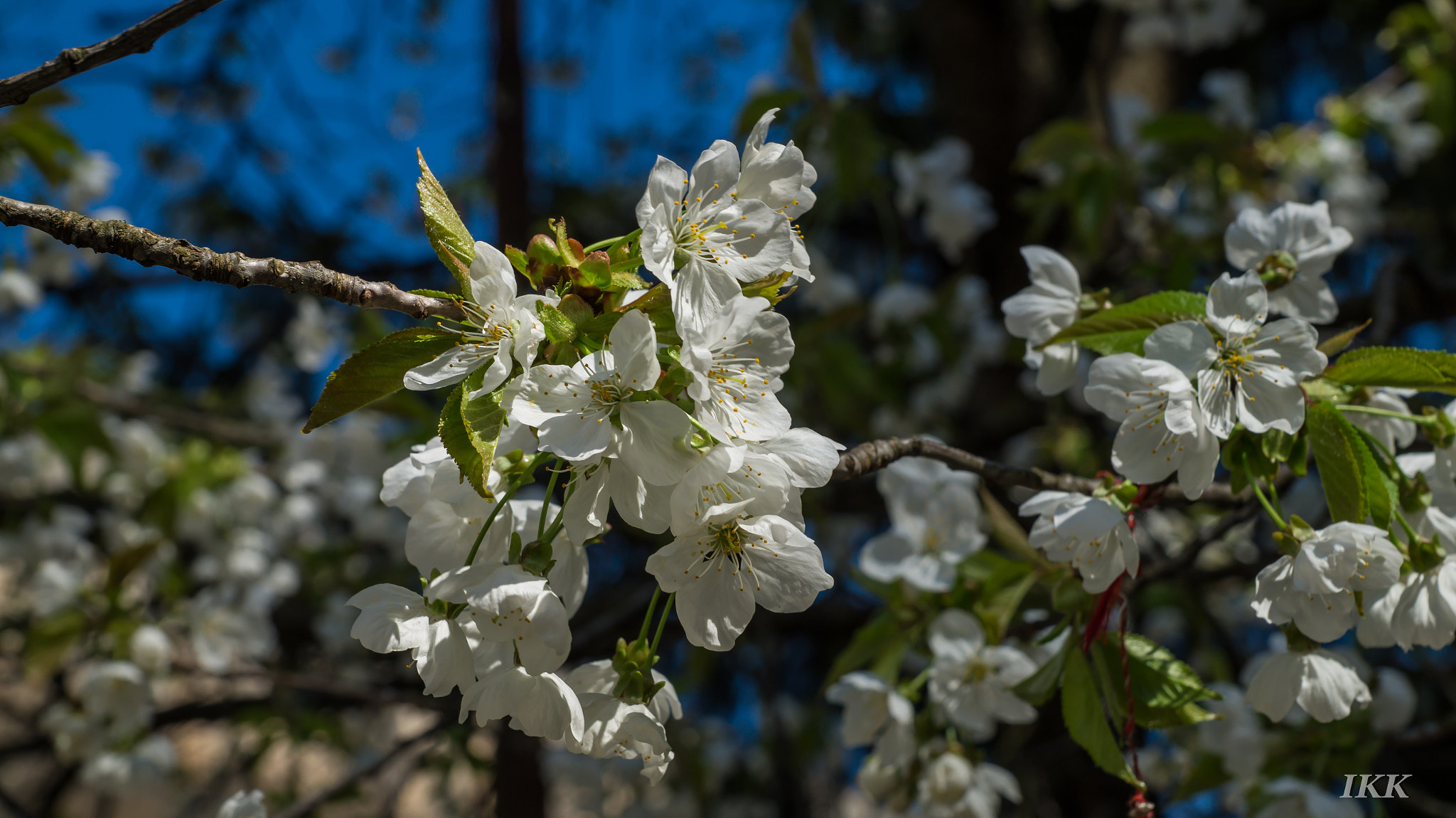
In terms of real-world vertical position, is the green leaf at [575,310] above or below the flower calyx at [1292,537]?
above

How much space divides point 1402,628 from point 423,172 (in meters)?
0.93

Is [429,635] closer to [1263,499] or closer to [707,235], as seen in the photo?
[707,235]

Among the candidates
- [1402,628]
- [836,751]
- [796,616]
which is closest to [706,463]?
[1402,628]

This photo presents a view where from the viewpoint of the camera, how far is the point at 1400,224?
2.68 metres

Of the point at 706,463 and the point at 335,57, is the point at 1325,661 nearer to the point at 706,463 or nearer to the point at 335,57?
the point at 706,463

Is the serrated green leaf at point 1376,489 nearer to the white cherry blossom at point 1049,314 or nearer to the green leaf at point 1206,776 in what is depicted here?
the white cherry blossom at point 1049,314

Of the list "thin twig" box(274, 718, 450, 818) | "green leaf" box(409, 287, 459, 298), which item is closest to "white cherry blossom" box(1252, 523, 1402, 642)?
"green leaf" box(409, 287, 459, 298)

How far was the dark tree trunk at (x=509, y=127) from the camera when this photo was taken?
2.43m

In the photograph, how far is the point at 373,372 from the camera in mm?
690

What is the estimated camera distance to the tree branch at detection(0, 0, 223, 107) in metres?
0.62

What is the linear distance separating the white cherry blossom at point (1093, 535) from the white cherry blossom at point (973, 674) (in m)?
0.26

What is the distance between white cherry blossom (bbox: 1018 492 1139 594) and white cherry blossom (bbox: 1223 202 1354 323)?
0.32 m

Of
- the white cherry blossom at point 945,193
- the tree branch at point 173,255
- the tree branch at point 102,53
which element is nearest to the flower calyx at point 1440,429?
the tree branch at point 173,255

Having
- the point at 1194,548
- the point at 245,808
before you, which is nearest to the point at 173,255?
the point at 245,808
